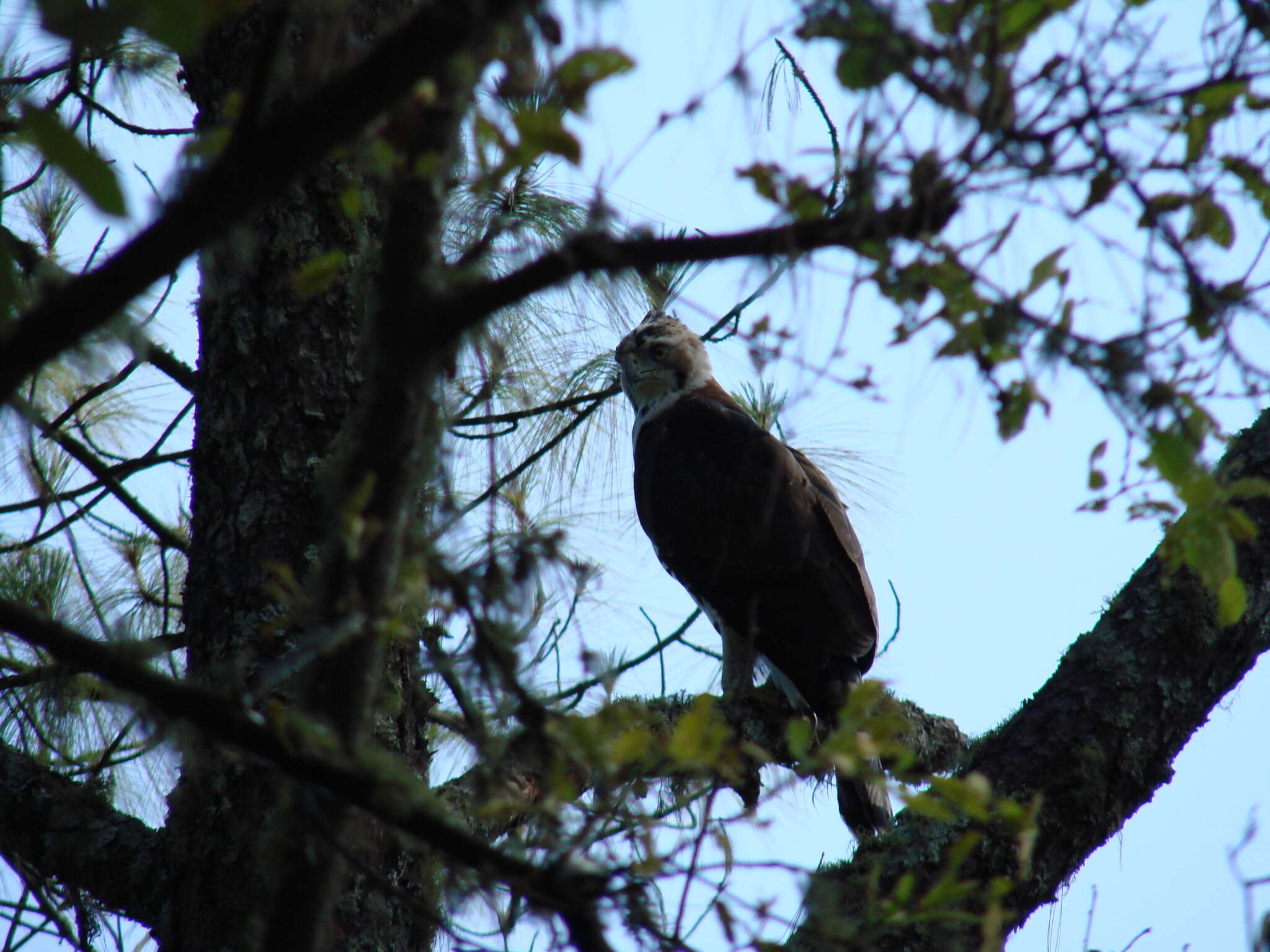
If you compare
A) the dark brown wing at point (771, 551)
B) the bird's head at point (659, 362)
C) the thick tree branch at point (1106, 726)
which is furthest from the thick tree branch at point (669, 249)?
the bird's head at point (659, 362)

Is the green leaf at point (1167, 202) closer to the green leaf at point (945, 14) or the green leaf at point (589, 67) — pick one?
the green leaf at point (945, 14)

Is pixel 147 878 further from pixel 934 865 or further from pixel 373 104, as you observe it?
pixel 373 104

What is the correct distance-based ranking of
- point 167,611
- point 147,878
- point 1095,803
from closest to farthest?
point 147,878, point 1095,803, point 167,611

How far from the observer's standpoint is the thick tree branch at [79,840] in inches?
100

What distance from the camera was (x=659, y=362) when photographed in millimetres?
5410

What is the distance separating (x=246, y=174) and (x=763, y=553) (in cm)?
357

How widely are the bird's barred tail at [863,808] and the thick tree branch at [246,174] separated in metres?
3.23

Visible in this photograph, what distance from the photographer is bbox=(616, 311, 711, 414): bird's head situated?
5.31 meters

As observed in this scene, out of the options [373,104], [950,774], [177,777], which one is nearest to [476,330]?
[373,104]

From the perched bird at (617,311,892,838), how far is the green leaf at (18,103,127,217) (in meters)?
3.32

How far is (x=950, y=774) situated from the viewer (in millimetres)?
3205

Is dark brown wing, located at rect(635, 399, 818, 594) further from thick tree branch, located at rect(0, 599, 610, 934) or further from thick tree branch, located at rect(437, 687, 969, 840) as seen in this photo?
thick tree branch, located at rect(0, 599, 610, 934)

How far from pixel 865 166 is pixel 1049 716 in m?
2.03

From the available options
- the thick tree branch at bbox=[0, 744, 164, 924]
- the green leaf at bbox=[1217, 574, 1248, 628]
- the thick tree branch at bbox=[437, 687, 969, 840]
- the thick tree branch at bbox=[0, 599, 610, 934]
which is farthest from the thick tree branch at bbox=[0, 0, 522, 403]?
Answer: the thick tree branch at bbox=[0, 744, 164, 924]
